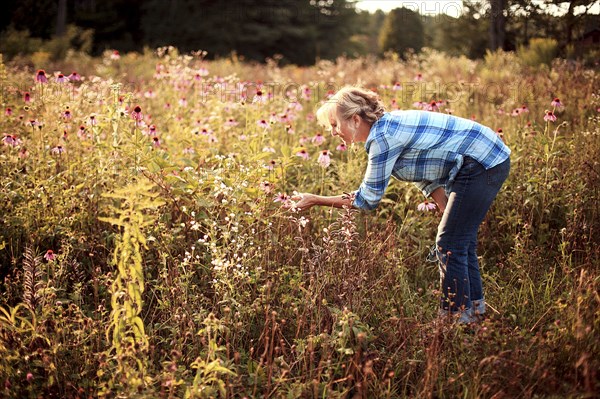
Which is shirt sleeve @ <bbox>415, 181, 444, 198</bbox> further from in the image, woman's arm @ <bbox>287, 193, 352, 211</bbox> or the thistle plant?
the thistle plant

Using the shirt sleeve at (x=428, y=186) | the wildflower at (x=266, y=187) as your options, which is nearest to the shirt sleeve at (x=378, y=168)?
the shirt sleeve at (x=428, y=186)

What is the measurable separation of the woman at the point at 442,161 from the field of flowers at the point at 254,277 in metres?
0.19

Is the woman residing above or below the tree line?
Answer: below

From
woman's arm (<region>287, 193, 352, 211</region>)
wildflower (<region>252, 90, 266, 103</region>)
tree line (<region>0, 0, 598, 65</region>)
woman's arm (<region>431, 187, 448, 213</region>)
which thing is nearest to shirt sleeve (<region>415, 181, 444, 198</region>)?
woman's arm (<region>431, 187, 448, 213</region>)

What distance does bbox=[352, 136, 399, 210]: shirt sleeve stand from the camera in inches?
100

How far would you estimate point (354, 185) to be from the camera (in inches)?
149

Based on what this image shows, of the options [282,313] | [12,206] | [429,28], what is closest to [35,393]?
[282,313]

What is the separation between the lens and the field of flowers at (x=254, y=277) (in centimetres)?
210

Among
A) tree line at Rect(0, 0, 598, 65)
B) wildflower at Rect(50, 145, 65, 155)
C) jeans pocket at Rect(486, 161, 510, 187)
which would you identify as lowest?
jeans pocket at Rect(486, 161, 510, 187)

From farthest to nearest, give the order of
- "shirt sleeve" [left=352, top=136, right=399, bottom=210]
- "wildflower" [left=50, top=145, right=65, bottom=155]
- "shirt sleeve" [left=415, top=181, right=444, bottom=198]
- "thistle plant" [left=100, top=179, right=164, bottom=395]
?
"wildflower" [left=50, top=145, right=65, bottom=155] < "shirt sleeve" [left=415, top=181, right=444, bottom=198] < "shirt sleeve" [left=352, top=136, right=399, bottom=210] < "thistle plant" [left=100, top=179, right=164, bottom=395]

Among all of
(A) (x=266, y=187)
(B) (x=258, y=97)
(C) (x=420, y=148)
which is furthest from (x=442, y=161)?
(B) (x=258, y=97)

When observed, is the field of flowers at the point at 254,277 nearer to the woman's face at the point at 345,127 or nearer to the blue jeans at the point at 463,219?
the blue jeans at the point at 463,219

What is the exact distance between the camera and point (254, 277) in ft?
8.68

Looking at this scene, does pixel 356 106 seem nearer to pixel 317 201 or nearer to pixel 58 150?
pixel 317 201
